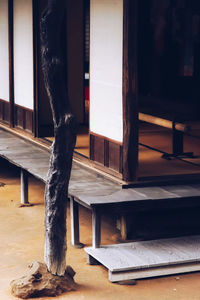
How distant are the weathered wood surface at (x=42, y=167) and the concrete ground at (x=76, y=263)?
0.60m

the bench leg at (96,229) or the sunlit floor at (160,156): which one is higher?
the sunlit floor at (160,156)

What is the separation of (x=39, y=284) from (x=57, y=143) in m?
1.25

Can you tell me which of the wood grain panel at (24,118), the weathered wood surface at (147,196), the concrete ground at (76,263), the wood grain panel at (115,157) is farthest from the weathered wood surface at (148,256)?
the wood grain panel at (24,118)

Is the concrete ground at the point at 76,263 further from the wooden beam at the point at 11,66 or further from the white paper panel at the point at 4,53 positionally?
the white paper panel at the point at 4,53

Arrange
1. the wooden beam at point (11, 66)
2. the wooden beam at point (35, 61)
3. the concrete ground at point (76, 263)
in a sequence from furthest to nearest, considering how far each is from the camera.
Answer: the wooden beam at point (11, 66)
the wooden beam at point (35, 61)
the concrete ground at point (76, 263)

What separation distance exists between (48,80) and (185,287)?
7.35 ft

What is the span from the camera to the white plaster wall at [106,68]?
7.60 meters

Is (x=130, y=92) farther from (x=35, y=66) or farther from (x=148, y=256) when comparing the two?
(x=35, y=66)

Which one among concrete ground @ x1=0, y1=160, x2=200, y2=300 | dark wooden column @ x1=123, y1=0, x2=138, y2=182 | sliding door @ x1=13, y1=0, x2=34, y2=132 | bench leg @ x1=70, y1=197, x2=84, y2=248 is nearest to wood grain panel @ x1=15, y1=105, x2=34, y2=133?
sliding door @ x1=13, y1=0, x2=34, y2=132

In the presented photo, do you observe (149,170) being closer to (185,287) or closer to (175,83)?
(185,287)

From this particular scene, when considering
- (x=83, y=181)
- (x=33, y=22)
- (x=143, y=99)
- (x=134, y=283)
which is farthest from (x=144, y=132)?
(x=134, y=283)

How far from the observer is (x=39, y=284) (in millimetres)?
5930

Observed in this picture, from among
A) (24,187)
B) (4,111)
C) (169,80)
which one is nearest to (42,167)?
(24,187)

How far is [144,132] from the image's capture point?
36.9ft
